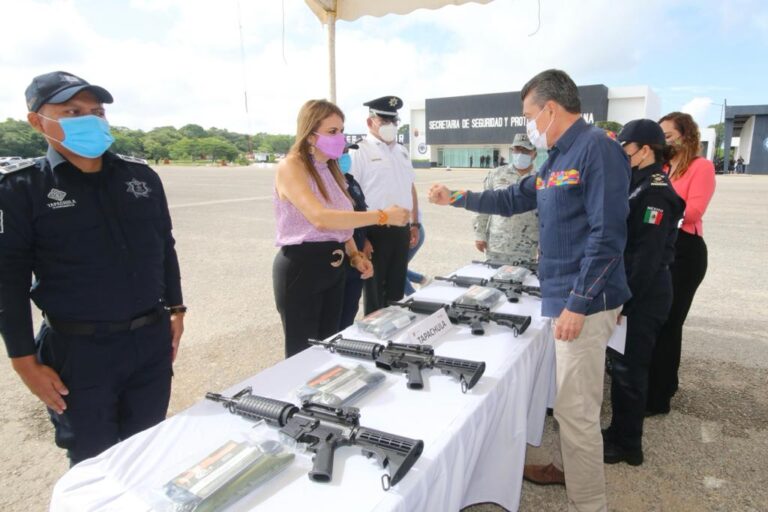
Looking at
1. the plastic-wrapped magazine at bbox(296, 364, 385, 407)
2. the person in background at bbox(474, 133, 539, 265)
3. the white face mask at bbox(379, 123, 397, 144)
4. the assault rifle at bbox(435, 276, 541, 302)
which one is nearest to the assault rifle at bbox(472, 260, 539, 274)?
the person in background at bbox(474, 133, 539, 265)

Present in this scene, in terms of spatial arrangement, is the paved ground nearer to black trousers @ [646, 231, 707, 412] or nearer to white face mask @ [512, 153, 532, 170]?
black trousers @ [646, 231, 707, 412]

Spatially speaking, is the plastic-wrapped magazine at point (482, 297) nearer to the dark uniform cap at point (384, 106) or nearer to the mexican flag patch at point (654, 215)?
the mexican flag patch at point (654, 215)

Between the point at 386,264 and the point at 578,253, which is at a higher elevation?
the point at 578,253

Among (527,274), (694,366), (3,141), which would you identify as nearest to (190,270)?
(527,274)

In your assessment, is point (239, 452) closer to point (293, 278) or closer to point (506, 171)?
point (293, 278)

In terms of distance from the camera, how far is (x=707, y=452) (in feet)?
7.95

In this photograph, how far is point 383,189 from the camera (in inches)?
127

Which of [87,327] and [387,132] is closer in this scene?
[87,327]

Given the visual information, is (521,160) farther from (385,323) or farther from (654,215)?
(385,323)

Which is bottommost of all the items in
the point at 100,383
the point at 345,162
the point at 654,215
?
the point at 100,383

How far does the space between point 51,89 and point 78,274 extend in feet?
2.08

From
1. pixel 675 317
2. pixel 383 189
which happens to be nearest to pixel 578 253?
pixel 675 317

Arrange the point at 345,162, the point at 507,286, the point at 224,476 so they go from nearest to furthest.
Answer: the point at 224,476
the point at 507,286
the point at 345,162

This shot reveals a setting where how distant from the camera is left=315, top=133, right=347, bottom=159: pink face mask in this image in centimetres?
212
